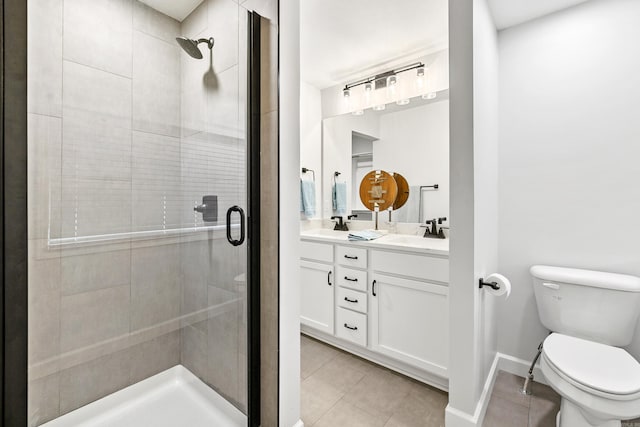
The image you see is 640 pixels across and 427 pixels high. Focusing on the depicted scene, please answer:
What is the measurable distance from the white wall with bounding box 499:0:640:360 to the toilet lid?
1.61ft

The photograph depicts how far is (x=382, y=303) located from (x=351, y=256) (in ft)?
1.28

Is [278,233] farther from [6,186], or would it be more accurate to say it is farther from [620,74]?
[620,74]

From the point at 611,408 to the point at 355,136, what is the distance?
2.40 m

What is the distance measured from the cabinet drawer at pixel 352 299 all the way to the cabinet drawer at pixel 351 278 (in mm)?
37

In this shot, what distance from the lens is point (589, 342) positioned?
1.45 meters

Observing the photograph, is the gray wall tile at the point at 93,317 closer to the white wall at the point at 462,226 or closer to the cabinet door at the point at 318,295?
the cabinet door at the point at 318,295

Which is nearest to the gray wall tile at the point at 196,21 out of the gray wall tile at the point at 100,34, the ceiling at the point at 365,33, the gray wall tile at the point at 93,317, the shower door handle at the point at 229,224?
the gray wall tile at the point at 100,34

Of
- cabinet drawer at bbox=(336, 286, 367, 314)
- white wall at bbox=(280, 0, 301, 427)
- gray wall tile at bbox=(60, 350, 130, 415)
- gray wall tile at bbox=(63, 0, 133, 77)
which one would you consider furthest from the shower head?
cabinet drawer at bbox=(336, 286, 367, 314)

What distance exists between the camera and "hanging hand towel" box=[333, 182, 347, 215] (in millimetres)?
2885

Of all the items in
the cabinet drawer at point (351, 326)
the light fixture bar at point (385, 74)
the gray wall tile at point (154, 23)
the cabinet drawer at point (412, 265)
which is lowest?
the cabinet drawer at point (351, 326)

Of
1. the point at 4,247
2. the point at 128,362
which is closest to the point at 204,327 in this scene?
the point at 128,362

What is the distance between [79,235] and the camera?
1054mm

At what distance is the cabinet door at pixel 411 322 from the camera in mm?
1731

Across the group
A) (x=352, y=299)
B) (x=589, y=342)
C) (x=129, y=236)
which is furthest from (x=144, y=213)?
(x=589, y=342)
